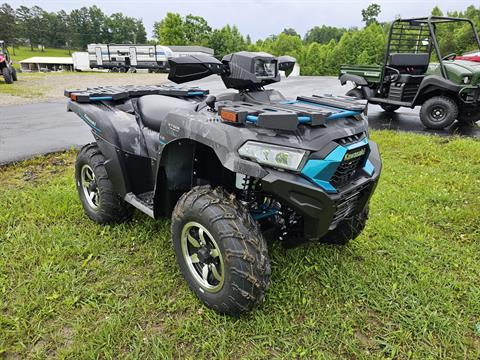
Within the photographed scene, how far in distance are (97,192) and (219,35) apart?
68357 mm

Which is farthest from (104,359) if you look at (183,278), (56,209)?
(56,209)

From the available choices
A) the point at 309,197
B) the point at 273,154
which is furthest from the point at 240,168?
the point at 309,197

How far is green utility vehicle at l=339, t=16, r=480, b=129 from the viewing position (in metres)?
7.29

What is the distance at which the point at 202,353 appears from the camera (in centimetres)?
204

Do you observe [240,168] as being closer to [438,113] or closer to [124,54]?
[438,113]

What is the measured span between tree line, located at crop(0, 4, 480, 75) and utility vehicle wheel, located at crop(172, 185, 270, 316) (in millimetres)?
21787

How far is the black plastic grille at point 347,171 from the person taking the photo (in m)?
1.99

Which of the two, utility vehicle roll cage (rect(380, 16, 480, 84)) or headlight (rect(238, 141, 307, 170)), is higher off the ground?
utility vehicle roll cage (rect(380, 16, 480, 84))

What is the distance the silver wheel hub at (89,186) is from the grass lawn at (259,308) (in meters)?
0.20

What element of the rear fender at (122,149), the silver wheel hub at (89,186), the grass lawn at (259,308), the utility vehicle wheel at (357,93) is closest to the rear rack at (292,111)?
the rear fender at (122,149)

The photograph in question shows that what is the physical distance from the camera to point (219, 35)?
217ft

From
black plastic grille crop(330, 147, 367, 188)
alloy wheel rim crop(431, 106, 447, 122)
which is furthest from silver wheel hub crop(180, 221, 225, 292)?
alloy wheel rim crop(431, 106, 447, 122)

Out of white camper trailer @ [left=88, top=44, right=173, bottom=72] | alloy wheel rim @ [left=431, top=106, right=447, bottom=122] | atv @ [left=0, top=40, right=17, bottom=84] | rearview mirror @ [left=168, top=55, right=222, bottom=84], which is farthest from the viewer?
white camper trailer @ [left=88, top=44, right=173, bottom=72]

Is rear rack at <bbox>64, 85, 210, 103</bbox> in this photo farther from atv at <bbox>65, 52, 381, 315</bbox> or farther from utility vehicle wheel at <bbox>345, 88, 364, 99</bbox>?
utility vehicle wheel at <bbox>345, 88, 364, 99</bbox>
